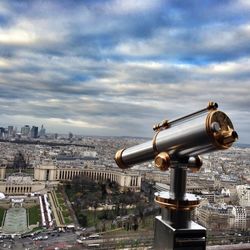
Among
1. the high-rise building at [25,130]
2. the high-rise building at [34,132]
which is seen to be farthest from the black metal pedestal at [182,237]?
the high-rise building at [25,130]

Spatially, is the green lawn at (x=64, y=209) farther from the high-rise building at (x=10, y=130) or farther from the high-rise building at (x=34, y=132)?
the high-rise building at (x=34, y=132)

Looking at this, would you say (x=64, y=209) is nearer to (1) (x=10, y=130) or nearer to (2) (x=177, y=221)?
(2) (x=177, y=221)

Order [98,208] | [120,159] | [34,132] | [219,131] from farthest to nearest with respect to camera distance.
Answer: [34,132]
[98,208]
[120,159]
[219,131]

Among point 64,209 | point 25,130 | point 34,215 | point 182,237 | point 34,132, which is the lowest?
point 34,215

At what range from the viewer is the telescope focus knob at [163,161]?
2.10 feet

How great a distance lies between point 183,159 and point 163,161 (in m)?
0.04

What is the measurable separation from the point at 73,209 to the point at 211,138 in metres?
11.2

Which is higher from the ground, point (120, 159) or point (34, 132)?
point (34, 132)

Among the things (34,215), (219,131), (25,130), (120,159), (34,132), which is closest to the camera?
(219,131)

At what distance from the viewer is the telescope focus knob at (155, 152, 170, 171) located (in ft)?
2.10

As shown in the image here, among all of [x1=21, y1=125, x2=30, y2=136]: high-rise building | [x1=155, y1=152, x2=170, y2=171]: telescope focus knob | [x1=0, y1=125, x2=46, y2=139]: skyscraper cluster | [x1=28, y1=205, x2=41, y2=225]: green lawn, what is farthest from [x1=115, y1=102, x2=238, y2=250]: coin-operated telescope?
[x1=21, y1=125, x2=30, y2=136]: high-rise building

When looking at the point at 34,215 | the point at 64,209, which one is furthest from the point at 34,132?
the point at 34,215

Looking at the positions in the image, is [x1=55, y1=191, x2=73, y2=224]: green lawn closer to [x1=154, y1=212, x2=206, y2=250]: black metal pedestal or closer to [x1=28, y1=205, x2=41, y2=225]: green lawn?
[x1=28, y1=205, x2=41, y2=225]: green lawn

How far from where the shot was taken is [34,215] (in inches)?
440
